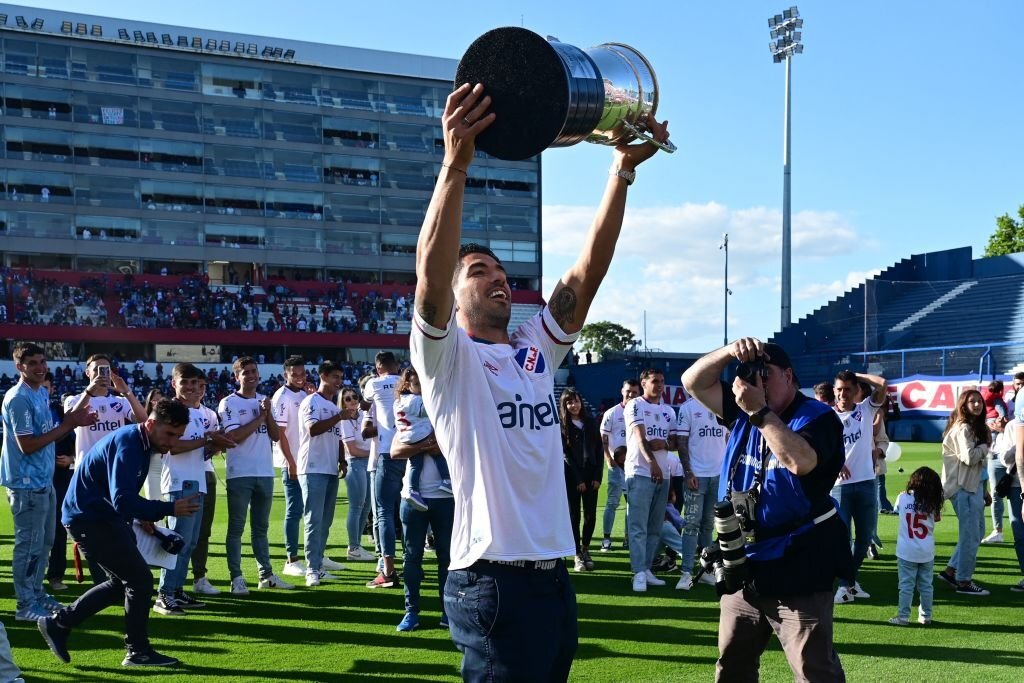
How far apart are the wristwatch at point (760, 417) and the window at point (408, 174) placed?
216 ft

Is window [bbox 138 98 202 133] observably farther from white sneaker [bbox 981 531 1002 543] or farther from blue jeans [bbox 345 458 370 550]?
white sneaker [bbox 981 531 1002 543]

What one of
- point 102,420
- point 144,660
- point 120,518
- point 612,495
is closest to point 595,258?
point 120,518

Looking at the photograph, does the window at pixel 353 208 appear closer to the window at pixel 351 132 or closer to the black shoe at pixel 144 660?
the window at pixel 351 132

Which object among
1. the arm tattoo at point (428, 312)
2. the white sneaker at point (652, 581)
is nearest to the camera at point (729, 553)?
the arm tattoo at point (428, 312)

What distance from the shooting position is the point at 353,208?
225ft

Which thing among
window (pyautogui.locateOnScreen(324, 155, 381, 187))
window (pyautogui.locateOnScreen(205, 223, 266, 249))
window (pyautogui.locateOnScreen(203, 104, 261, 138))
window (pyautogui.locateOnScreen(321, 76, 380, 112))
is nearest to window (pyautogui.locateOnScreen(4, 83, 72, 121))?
window (pyautogui.locateOnScreen(203, 104, 261, 138))

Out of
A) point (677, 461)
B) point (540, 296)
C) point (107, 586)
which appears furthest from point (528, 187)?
Answer: point (107, 586)

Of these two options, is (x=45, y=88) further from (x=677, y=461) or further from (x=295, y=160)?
(x=677, y=461)

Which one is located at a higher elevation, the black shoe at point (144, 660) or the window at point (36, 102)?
the window at point (36, 102)

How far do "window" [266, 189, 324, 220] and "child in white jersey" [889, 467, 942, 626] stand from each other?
6186 centimetres

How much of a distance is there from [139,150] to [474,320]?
6531cm

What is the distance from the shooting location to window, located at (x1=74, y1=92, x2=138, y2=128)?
2422 inches

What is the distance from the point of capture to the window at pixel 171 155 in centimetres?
6316

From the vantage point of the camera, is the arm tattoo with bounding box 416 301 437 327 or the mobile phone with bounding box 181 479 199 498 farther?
the mobile phone with bounding box 181 479 199 498
